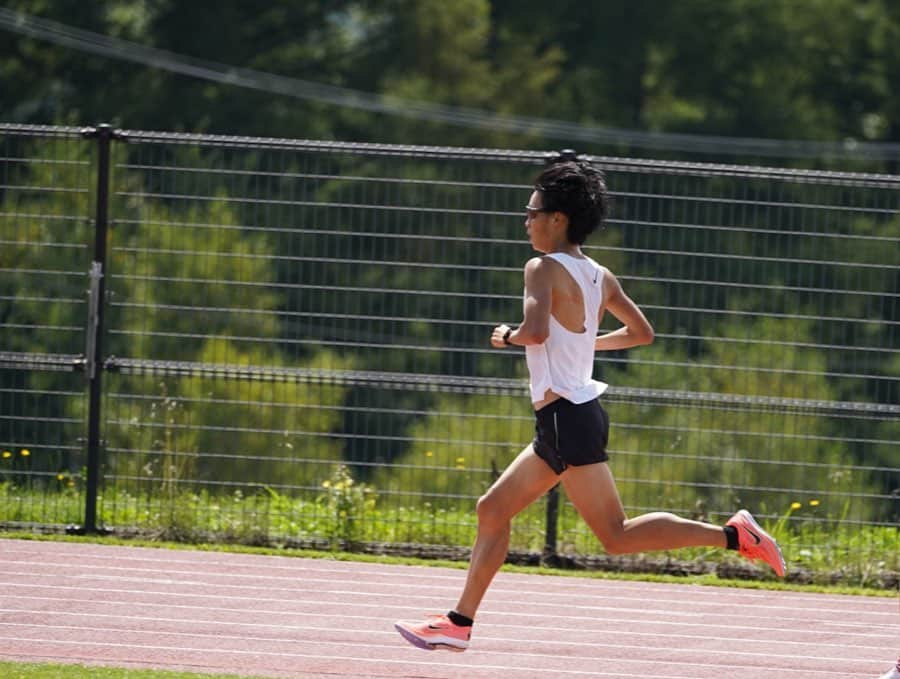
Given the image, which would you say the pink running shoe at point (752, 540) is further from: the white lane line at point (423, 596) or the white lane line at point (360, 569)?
the white lane line at point (360, 569)

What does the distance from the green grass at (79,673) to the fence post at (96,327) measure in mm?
3343

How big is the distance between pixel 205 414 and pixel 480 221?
Result: 202 cm

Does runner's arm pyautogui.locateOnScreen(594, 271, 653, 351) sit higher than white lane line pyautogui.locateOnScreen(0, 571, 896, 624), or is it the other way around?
runner's arm pyautogui.locateOnScreen(594, 271, 653, 351)

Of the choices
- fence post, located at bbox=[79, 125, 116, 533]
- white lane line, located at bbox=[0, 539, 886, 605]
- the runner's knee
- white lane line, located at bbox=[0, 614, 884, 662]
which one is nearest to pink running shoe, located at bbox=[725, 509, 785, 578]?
white lane line, located at bbox=[0, 614, 884, 662]

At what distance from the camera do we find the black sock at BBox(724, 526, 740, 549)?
23.0ft

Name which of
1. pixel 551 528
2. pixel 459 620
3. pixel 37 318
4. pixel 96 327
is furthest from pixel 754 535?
pixel 37 318

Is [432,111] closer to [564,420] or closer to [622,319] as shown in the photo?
[622,319]

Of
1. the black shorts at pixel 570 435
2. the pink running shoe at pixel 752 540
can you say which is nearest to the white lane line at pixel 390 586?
the pink running shoe at pixel 752 540

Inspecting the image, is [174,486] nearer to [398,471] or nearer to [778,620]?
[398,471]

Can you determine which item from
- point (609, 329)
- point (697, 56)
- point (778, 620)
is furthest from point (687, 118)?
point (778, 620)

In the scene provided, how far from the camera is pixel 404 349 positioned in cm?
1043

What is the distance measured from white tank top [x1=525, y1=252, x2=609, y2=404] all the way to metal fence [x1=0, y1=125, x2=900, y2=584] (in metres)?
2.61

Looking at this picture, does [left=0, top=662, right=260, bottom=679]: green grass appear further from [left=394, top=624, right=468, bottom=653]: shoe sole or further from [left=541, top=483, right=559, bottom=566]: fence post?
[left=541, top=483, right=559, bottom=566]: fence post

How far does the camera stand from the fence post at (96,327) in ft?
32.7
